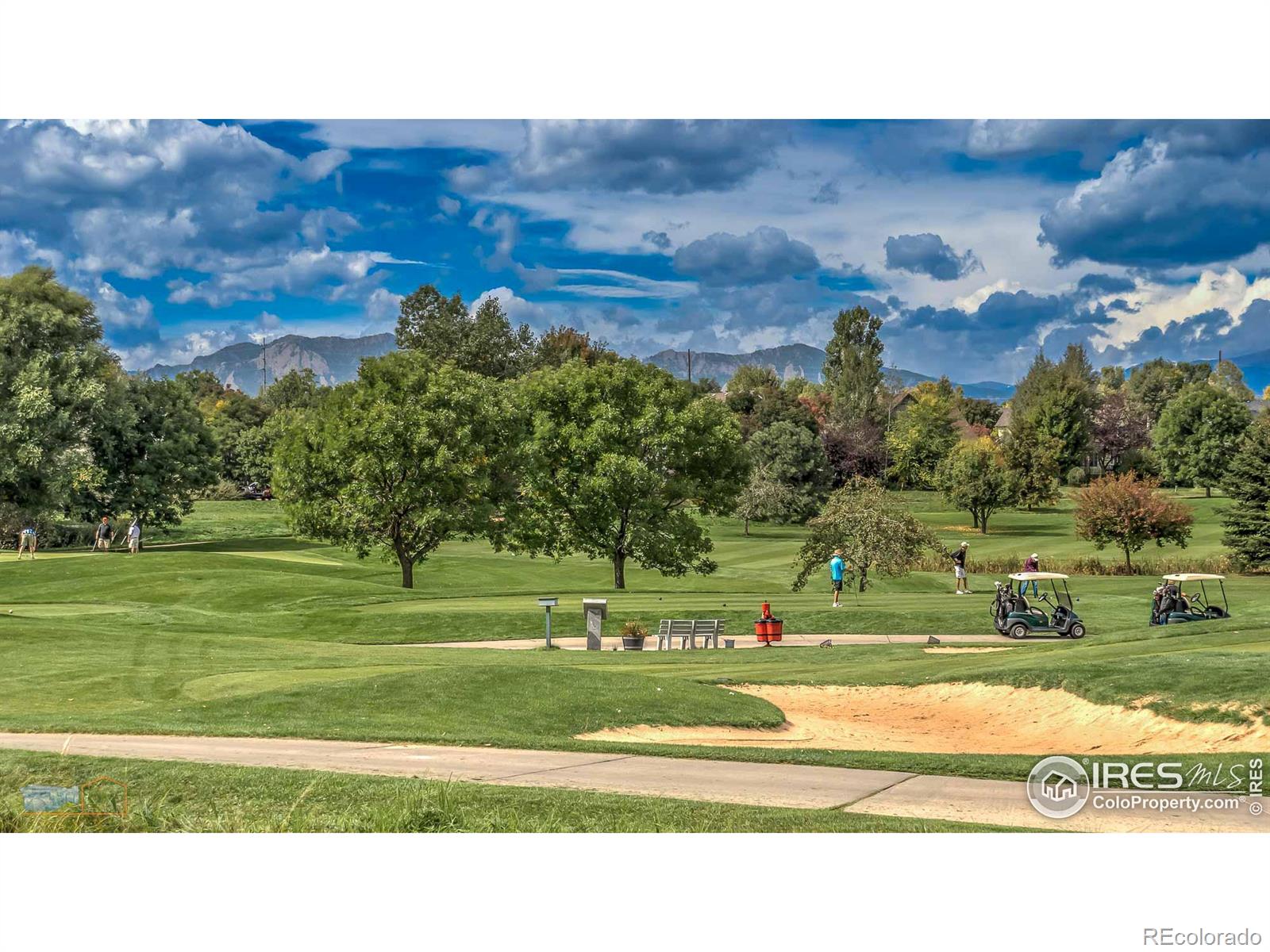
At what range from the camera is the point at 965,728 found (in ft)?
59.9

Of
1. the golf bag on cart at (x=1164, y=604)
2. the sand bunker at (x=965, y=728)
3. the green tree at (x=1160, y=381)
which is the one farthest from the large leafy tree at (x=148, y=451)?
the green tree at (x=1160, y=381)

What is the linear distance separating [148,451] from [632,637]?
107 feet

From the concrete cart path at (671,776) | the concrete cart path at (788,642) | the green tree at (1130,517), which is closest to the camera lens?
the concrete cart path at (671,776)

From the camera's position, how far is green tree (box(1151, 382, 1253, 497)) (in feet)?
270

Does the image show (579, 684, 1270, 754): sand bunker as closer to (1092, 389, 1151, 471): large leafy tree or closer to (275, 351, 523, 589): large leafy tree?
(275, 351, 523, 589): large leafy tree

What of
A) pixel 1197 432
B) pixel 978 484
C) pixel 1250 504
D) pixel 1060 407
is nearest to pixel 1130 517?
pixel 1250 504

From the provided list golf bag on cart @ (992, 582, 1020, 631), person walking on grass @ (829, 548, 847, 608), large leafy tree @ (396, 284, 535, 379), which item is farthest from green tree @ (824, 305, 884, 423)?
golf bag on cart @ (992, 582, 1020, 631)

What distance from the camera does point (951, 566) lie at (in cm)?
4972

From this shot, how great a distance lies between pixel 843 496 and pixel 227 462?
63872 mm

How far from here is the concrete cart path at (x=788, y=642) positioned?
27922 mm

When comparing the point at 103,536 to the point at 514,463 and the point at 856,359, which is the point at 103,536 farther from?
the point at 856,359

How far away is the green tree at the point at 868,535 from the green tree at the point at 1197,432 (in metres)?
53.9

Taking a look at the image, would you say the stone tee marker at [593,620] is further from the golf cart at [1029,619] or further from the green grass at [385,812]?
the green grass at [385,812]
